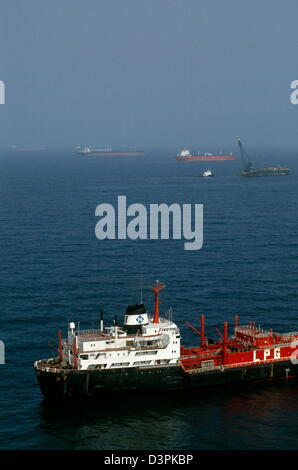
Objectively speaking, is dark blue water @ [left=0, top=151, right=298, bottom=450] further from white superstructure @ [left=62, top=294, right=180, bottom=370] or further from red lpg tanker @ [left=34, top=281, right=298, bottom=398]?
white superstructure @ [left=62, top=294, right=180, bottom=370]

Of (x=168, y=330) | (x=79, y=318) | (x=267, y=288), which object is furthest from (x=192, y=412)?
(x=267, y=288)

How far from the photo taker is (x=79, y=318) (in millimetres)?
79312

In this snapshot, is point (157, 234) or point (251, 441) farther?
point (157, 234)

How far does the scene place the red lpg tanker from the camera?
6016 centimetres

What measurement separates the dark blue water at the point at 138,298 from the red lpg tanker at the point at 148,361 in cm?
156

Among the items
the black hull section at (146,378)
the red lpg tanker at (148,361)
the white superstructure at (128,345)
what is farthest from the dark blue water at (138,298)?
the white superstructure at (128,345)

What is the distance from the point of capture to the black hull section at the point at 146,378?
5969 centimetres

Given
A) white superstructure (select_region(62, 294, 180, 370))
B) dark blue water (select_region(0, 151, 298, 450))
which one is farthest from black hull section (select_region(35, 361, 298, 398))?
dark blue water (select_region(0, 151, 298, 450))

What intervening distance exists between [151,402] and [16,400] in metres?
12.2

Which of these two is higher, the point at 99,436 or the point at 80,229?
the point at 80,229

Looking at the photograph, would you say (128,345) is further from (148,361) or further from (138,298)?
(138,298)

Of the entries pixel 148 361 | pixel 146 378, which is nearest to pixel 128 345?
pixel 148 361
